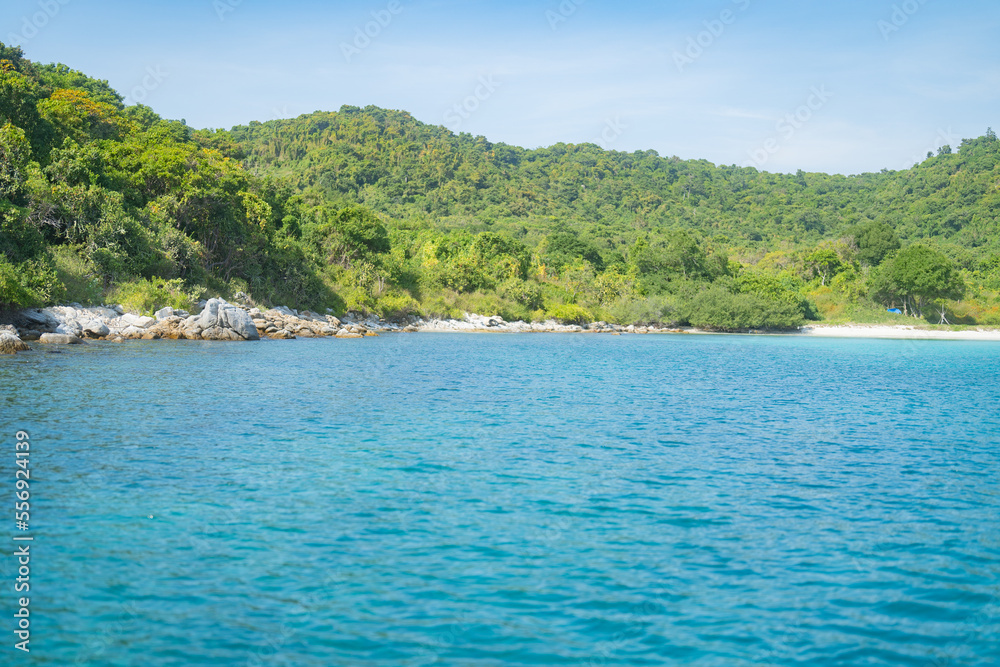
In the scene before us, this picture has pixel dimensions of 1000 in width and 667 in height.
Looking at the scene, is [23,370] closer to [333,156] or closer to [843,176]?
[333,156]

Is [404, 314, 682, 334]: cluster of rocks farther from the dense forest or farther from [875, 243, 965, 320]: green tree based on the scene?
[875, 243, 965, 320]: green tree

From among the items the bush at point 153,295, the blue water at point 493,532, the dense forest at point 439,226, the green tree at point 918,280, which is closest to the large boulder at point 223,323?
the bush at point 153,295

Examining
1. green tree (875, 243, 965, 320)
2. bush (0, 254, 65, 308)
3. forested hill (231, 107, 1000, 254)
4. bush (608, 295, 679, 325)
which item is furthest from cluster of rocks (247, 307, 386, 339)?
forested hill (231, 107, 1000, 254)

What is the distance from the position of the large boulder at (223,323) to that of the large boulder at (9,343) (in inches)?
513

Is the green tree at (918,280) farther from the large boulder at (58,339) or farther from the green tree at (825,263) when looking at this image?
the large boulder at (58,339)

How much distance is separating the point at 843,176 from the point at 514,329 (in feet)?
507

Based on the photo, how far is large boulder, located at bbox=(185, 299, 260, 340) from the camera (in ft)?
130

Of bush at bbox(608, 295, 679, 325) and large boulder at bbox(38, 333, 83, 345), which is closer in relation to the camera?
large boulder at bbox(38, 333, 83, 345)

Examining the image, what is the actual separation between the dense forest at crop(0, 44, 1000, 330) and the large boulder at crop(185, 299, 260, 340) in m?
3.72

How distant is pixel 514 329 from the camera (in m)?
75.0

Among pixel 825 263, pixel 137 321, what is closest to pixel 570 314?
pixel 825 263

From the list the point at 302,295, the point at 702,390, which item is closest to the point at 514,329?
the point at 302,295

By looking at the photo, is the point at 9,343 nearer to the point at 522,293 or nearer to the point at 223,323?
the point at 223,323

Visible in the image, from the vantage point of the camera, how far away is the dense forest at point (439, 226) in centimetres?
4053
